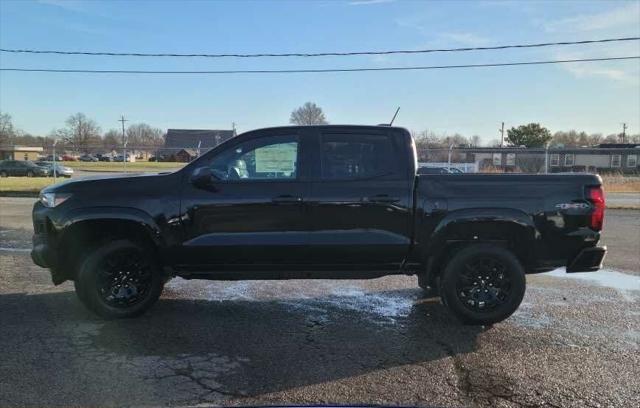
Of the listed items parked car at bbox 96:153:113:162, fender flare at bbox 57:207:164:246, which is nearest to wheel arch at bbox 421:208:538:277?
fender flare at bbox 57:207:164:246

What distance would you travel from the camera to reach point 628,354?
485 centimetres

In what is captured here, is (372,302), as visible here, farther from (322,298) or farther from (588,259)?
(588,259)

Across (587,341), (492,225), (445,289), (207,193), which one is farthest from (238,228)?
(587,341)

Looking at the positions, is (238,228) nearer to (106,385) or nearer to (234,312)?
(234,312)

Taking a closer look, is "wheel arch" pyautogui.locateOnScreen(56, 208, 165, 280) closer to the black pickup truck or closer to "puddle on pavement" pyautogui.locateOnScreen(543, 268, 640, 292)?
the black pickup truck

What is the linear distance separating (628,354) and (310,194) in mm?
3097

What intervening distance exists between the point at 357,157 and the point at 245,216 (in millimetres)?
1246

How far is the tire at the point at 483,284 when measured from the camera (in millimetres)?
5570

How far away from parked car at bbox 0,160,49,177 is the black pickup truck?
149ft

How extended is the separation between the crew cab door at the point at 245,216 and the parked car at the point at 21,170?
45984mm

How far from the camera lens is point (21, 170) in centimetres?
4678

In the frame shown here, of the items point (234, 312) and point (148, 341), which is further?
point (234, 312)

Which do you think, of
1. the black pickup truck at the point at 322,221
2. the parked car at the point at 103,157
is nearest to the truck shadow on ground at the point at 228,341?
the black pickup truck at the point at 322,221

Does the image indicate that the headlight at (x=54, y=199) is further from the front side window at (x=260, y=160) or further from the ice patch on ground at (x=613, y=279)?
the ice patch on ground at (x=613, y=279)
